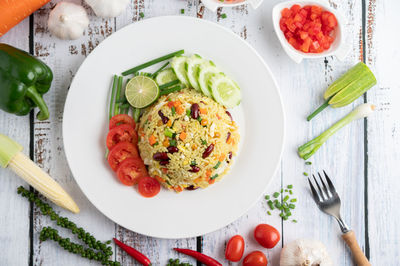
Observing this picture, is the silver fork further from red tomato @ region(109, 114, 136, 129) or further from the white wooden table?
red tomato @ region(109, 114, 136, 129)

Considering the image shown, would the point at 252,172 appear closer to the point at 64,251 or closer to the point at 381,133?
the point at 381,133

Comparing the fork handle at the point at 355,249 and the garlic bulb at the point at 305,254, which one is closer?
the garlic bulb at the point at 305,254

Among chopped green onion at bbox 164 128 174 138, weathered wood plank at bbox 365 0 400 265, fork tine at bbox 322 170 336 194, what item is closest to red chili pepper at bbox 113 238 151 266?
chopped green onion at bbox 164 128 174 138

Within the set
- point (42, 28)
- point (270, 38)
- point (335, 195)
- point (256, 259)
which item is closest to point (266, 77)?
point (270, 38)

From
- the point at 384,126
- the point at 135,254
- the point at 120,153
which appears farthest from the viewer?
the point at 384,126

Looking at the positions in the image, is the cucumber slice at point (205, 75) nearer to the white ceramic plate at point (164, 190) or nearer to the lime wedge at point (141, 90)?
the white ceramic plate at point (164, 190)

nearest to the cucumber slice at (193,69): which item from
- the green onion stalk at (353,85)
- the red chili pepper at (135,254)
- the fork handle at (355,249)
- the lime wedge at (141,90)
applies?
the lime wedge at (141,90)

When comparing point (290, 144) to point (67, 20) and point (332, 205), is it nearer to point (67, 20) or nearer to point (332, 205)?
point (332, 205)

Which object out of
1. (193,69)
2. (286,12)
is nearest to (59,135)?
(193,69)
